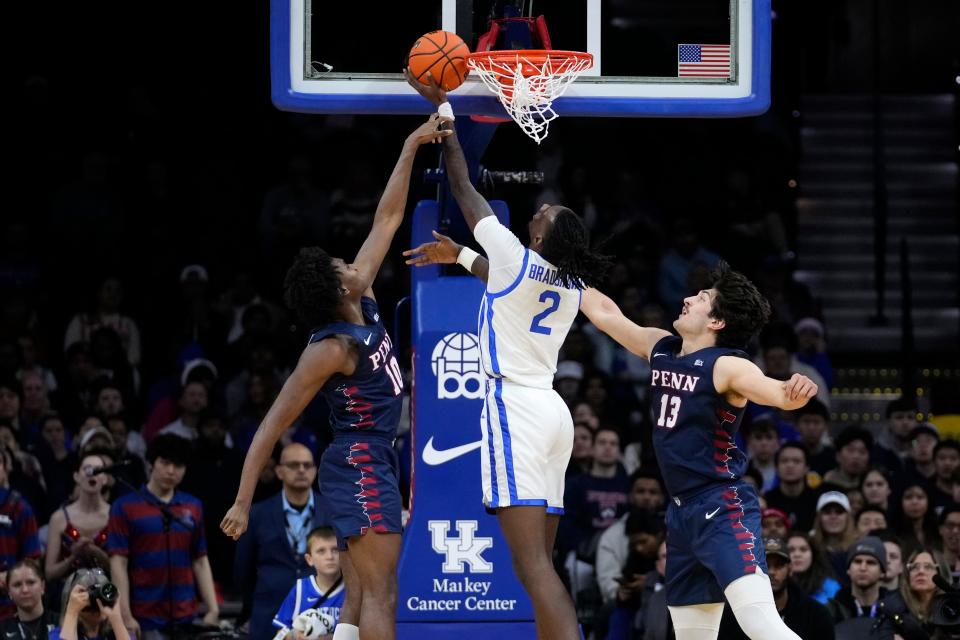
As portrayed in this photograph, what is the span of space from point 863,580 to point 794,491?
1.36 metres

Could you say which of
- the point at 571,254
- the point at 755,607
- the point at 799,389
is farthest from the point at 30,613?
the point at 799,389

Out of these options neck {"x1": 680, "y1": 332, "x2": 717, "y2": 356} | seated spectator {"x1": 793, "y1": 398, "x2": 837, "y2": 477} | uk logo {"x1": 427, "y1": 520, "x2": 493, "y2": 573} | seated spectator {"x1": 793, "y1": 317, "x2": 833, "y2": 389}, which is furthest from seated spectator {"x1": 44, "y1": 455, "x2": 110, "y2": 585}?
seated spectator {"x1": 793, "y1": 317, "x2": 833, "y2": 389}

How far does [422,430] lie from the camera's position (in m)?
8.47

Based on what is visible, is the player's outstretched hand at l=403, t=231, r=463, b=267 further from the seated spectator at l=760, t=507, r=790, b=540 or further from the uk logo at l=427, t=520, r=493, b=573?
the seated spectator at l=760, t=507, r=790, b=540

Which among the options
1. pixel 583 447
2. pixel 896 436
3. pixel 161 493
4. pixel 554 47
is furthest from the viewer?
pixel 896 436

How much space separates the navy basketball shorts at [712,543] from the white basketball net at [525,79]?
1.83 metres

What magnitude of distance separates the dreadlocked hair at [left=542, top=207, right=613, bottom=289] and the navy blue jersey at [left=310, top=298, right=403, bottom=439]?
824 millimetres

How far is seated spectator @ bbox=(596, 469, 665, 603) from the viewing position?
10.5 meters

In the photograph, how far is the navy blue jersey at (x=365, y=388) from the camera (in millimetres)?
7320

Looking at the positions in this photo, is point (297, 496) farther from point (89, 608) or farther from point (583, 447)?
point (583, 447)

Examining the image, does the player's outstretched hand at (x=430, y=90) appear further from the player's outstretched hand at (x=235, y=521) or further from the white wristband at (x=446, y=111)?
the player's outstretched hand at (x=235, y=521)

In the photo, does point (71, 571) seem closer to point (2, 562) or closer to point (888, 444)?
point (2, 562)

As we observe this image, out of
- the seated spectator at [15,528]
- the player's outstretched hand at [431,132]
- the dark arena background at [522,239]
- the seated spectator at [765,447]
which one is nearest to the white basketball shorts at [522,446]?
the player's outstretched hand at [431,132]

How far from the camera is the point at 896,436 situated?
12688 millimetres
